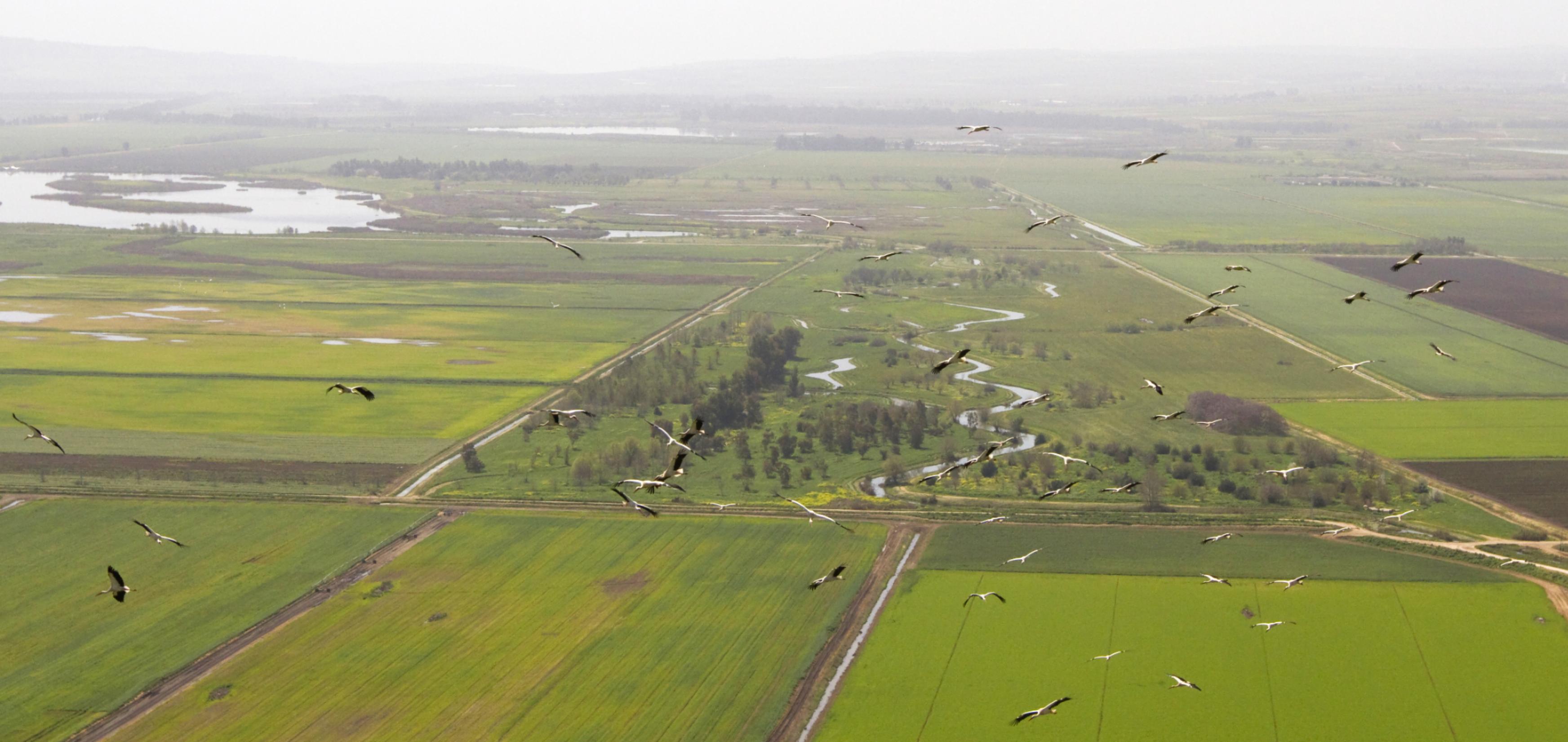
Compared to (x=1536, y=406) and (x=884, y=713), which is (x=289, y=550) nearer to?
(x=884, y=713)

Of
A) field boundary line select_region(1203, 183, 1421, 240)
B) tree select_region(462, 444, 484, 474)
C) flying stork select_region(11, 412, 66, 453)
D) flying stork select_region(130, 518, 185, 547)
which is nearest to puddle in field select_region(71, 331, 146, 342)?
flying stork select_region(11, 412, 66, 453)

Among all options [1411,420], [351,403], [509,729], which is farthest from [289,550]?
[1411,420]

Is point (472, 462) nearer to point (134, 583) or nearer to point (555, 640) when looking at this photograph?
point (134, 583)

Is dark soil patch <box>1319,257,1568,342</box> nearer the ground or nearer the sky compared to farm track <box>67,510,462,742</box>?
nearer the sky

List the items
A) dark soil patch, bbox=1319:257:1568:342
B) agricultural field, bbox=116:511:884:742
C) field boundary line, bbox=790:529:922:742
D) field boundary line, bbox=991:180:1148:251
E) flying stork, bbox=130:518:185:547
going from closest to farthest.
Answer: flying stork, bbox=130:518:185:547, agricultural field, bbox=116:511:884:742, field boundary line, bbox=790:529:922:742, dark soil patch, bbox=1319:257:1568:342, field boundary line, bbox=991:180:1148:251

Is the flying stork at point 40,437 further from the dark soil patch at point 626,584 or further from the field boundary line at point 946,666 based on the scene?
the field boundary line at point 946,666

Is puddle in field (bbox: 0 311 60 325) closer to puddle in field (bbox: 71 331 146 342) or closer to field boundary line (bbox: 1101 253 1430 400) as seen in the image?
puddle in field (bbox: 71 331 146 342)

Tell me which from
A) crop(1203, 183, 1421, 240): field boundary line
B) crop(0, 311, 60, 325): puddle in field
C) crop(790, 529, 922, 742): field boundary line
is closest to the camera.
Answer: crop(790, 529, 922, 742): field boundary line
